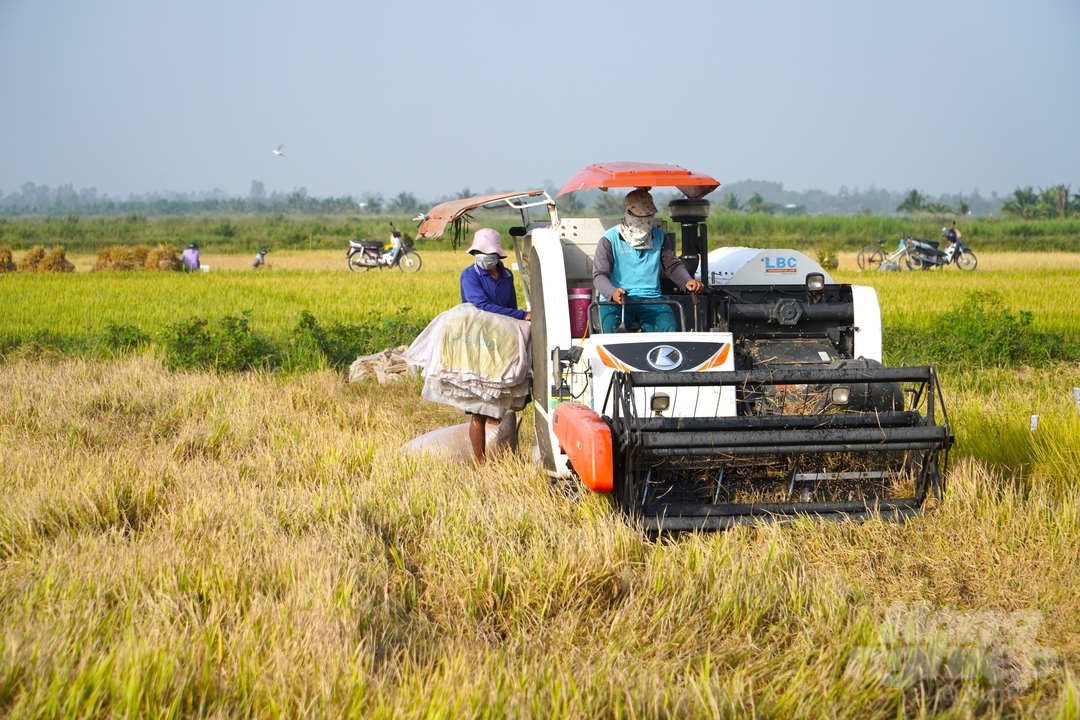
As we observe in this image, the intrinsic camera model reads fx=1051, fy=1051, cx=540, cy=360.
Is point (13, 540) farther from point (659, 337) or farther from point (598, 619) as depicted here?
point (659, 337)

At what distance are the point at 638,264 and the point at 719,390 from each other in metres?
1.35

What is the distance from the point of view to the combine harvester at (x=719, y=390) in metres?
5.04

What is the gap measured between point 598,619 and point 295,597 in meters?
1.16

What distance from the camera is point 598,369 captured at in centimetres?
573

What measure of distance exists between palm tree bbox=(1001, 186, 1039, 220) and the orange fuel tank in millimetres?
71870

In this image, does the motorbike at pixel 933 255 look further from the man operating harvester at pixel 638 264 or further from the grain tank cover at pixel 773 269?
the man operating harvester at pixel 638 264

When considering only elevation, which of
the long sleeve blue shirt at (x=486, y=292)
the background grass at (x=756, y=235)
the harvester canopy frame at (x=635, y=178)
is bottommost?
the background grass at (x=756, y=235)

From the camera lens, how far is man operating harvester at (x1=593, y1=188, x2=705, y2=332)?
21.4 ft

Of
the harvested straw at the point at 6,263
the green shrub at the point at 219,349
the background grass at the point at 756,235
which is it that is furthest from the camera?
the background grass at the point at 756,235

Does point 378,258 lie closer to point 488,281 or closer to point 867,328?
point 488,281

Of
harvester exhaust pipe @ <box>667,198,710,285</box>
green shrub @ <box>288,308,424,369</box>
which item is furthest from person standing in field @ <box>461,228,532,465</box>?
green shrub @ <box>288,308,424,369</box>

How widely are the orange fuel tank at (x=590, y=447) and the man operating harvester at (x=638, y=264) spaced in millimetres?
1374

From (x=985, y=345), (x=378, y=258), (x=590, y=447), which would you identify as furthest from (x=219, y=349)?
(x=378, y=258)

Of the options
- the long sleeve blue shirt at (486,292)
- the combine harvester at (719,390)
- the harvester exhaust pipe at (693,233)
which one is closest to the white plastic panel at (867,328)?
the combine harvester at (719,390)
